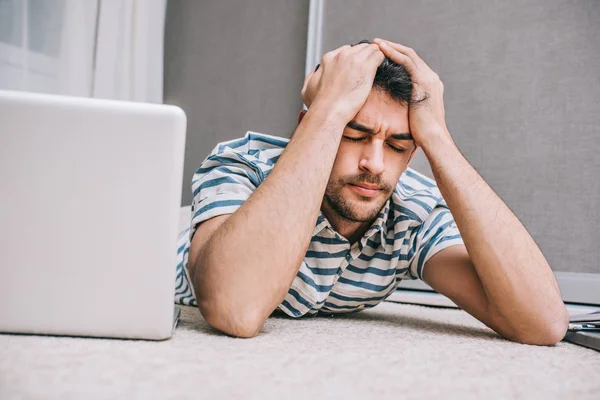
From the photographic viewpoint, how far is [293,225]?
86 cm

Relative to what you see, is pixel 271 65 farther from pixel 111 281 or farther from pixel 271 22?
pixel 111 281

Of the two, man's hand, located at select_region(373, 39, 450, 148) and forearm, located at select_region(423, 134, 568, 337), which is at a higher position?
man's hand, located at select_region(373, 39, 450, 148)

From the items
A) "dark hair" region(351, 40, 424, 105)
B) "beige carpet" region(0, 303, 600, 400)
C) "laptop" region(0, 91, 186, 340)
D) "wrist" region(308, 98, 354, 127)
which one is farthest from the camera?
"dark hair" region(351, 40, 424, 105)

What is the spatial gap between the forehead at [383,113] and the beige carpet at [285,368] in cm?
42

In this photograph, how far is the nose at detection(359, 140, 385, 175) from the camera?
103 cm

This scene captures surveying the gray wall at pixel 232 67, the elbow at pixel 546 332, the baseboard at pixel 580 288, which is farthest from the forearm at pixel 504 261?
the gray wall at pixel 232 67

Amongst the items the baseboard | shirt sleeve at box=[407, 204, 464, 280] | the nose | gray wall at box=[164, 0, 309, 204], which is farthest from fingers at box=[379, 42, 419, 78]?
gray wall at box=[164, 0, 309, 204]

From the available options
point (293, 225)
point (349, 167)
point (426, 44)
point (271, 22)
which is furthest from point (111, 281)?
point (271, 22)

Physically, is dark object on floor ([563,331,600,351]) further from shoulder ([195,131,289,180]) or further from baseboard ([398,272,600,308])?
baseboard ([398,272,600,308])

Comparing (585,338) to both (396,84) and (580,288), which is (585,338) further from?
(580,288)

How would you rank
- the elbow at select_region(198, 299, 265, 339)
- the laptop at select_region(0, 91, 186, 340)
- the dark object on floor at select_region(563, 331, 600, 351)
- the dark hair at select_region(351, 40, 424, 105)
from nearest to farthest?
the laptop at select_region(0, 91, 186, 340), the elbow at select_region(198, 299, 265, 339), the dark object on floor at select_region(563, 331, 600, 351), the dark hair at select_region(351, 40, 424, 105)

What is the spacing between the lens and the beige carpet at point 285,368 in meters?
0.48

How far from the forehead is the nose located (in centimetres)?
4

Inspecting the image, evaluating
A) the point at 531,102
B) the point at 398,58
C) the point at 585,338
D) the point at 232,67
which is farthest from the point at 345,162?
the point at 232,67
